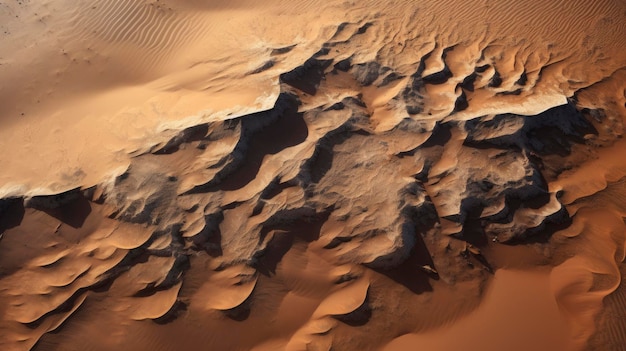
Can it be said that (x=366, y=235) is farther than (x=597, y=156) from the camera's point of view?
No

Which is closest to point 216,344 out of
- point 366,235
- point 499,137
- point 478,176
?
point 366,235

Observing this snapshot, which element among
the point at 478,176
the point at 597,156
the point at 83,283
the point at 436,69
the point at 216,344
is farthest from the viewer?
the point at 436,69

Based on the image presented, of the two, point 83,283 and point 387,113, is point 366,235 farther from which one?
point 83,283

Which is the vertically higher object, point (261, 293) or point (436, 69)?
point (436, 69)

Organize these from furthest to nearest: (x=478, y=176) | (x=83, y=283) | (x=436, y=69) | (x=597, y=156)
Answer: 1. (x=436, y=69)
2. (x=597, y=156)
3. (x=478, y=176)
4. (x=83, y=283)

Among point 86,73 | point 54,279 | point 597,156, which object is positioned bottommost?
point 597,156

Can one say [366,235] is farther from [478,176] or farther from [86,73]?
[86,73]

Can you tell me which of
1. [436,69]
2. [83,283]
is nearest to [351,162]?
[436,69]
